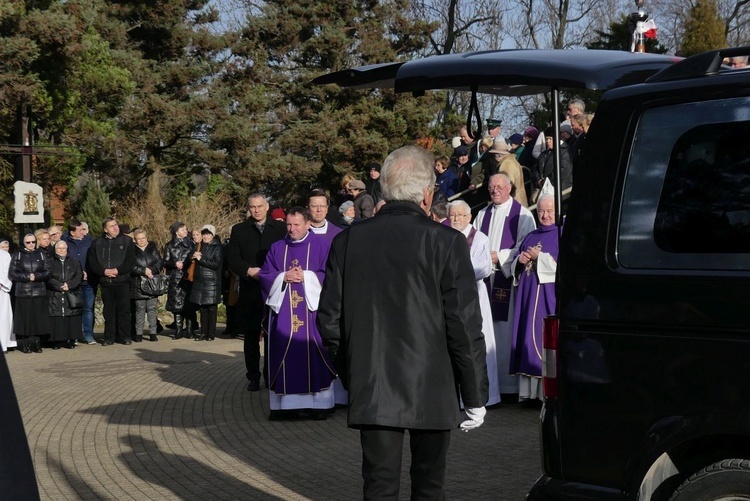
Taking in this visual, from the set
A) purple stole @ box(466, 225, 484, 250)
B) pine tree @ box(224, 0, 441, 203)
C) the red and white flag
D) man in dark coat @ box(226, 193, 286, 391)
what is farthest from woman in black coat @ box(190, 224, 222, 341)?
pine tree @ box(224, 0, 441, 203)

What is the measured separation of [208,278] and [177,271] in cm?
88

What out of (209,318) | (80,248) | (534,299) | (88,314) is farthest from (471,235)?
(80,248)

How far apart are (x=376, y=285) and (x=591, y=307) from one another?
3.64ft

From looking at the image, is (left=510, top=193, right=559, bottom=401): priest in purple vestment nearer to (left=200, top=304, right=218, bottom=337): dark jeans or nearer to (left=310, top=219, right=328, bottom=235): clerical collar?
(left=310, top=219, right=328, bottom=235): clerical collar

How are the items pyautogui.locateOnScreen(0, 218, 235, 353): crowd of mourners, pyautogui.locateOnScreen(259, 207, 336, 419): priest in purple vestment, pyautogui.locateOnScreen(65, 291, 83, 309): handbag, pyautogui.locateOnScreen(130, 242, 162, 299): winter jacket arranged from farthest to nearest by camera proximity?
pyautogui.locateOnScreen(130, 242, 162, 299): winter jacket → pyautogui.locateOnScreen(65, 291, 83, 309): handbag → pyautogui.locateOnScreen(0, 218, 235, 353): crowd of mourners → pyautogui.locateOnScreen(259, 207, 336, 419): priest in purple vestment

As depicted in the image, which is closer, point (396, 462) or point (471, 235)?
point (396, 462)

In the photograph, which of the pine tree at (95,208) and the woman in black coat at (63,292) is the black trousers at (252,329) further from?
the pine tree at (95,208)

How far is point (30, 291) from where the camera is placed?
17.8 m

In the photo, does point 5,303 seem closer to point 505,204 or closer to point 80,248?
point 80,248

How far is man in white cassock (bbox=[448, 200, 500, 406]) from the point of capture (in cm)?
1048

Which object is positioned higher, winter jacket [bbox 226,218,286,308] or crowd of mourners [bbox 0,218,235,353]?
winter jacket [bbox 226,218,286,308]

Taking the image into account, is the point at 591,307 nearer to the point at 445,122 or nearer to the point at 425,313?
the point at 425,313

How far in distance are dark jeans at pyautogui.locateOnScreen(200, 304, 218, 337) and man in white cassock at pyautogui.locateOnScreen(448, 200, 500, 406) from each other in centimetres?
871

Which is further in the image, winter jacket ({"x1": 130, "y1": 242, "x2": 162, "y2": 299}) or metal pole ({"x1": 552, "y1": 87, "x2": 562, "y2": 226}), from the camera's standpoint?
winter jacket ({"x1": 130, "y1": 242, "x2": 162, "y2": 299})
